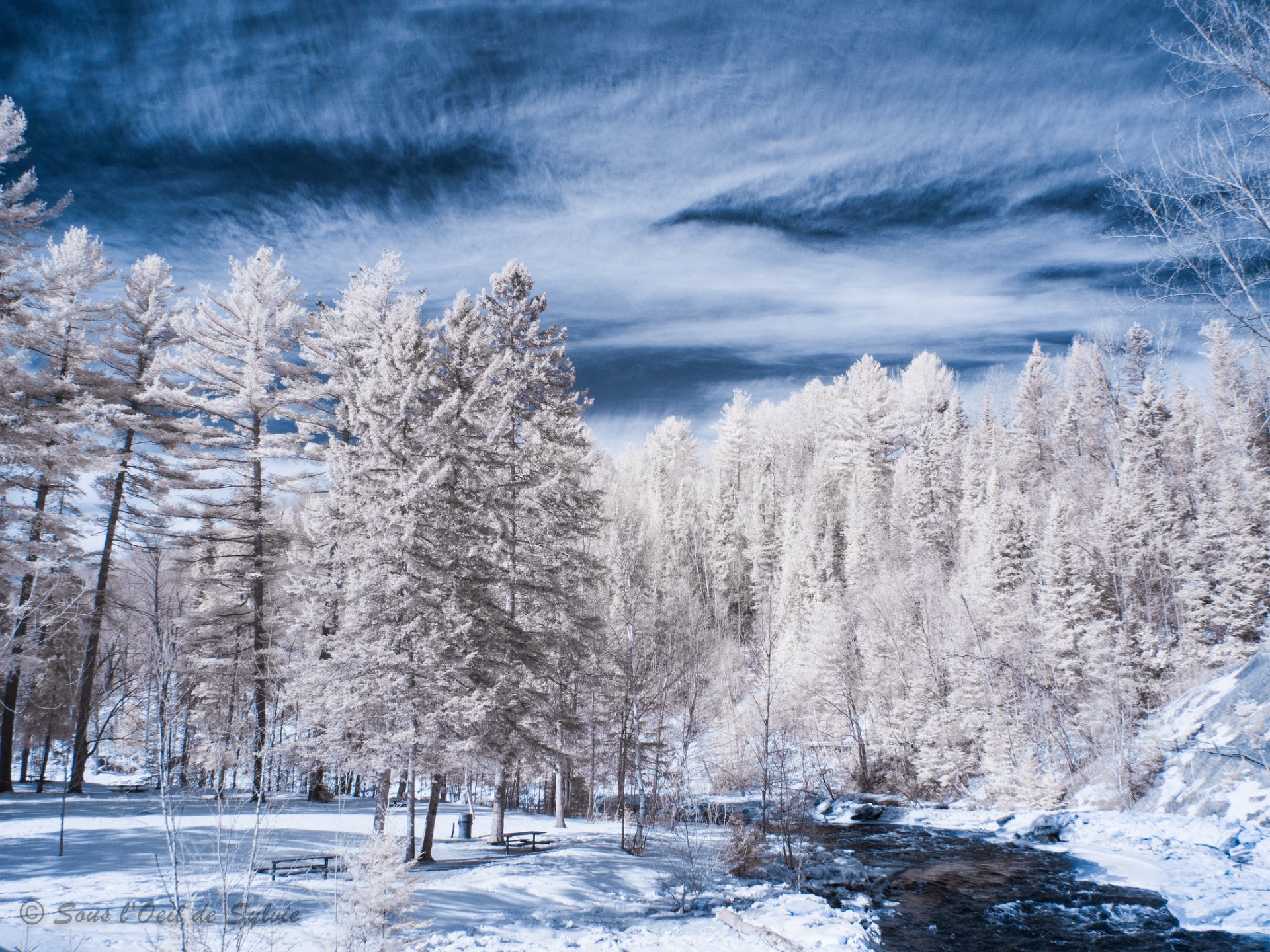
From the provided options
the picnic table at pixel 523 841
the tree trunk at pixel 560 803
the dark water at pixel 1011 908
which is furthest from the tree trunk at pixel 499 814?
the dark water at pixel 1011 908

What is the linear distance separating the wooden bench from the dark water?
11328mm

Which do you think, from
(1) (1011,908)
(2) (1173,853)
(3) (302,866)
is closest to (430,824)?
(3) (302,866)

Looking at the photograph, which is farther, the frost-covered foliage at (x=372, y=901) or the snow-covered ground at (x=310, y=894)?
the snow-covered ground at (x=310, y=894)

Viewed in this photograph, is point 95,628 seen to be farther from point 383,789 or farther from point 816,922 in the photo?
point 816,922

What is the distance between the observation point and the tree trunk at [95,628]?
17.8 m

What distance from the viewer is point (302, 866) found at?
13.2 meters

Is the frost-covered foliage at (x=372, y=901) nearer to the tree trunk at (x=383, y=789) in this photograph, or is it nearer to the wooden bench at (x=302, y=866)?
the wooden bench at (x=302, y=866)

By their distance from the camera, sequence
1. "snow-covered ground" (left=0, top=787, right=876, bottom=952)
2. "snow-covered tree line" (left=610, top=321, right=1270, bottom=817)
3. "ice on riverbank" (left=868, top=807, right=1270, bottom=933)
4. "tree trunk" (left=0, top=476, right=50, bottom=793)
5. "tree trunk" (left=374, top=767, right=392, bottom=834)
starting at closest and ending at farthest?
"snow-covered ground" (left=0, top=787, right=876, bottom=952) → "ice on riverbank" (left=868, top=807, right=1270, bottom=933) → "tree trunk" (left=374, top=767, right=392, bottom=834) → "tree trunk" (left=0, top=476, right=50, bottom=793) → "snow-covered tree line" (left=610, top=321, right=1270, bottom=817)

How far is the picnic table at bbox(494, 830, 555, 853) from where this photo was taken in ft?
58.6

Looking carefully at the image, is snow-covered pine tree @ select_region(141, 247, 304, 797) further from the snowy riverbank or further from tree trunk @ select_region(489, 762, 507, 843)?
the snowy riverbank

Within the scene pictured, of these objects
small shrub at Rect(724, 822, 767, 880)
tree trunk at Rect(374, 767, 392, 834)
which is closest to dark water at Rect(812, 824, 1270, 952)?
small shrub at Rect(724, 822, 767, 880)

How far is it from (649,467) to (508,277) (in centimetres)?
5807

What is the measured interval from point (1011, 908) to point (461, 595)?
15637 millimetres

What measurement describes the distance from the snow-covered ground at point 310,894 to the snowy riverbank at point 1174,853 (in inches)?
289
